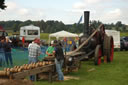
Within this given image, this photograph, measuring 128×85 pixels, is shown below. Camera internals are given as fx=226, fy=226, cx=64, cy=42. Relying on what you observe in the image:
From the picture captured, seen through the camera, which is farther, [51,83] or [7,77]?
[51,83]

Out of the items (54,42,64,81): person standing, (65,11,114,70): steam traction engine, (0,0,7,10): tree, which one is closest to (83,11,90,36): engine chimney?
(65,11,114,70): steam traction engine

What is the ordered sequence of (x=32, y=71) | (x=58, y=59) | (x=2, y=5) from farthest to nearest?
(x=2, y=5) < (x=58, y=59) < (x=32, y=71)

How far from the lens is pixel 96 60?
1301 cm

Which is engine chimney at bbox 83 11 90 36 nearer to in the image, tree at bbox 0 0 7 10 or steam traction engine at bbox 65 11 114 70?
steam traction engine at bbox 65 11 114 70

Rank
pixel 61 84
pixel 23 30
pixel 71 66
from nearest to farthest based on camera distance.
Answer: pixel 61 84, pixel 71 66, pixel 23 30

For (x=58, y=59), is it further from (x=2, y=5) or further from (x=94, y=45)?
(x=2, y=5)

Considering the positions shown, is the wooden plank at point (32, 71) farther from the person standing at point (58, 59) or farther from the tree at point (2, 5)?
the tree at point (2, 5)

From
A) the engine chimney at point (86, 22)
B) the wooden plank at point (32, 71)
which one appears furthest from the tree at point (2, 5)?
the wooden plank at point (32, 71)

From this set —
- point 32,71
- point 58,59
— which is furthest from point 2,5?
point 32,71

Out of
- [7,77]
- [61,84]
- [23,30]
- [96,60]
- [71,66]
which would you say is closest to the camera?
[7,77]

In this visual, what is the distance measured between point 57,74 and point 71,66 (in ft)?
4.53

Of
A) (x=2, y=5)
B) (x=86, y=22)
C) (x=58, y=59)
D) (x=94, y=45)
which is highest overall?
(x=2, y=5)

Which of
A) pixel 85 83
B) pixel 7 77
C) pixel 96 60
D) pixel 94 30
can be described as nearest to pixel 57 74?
pixel 85 83

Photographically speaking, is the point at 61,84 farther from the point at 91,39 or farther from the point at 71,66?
the point at 91,39
